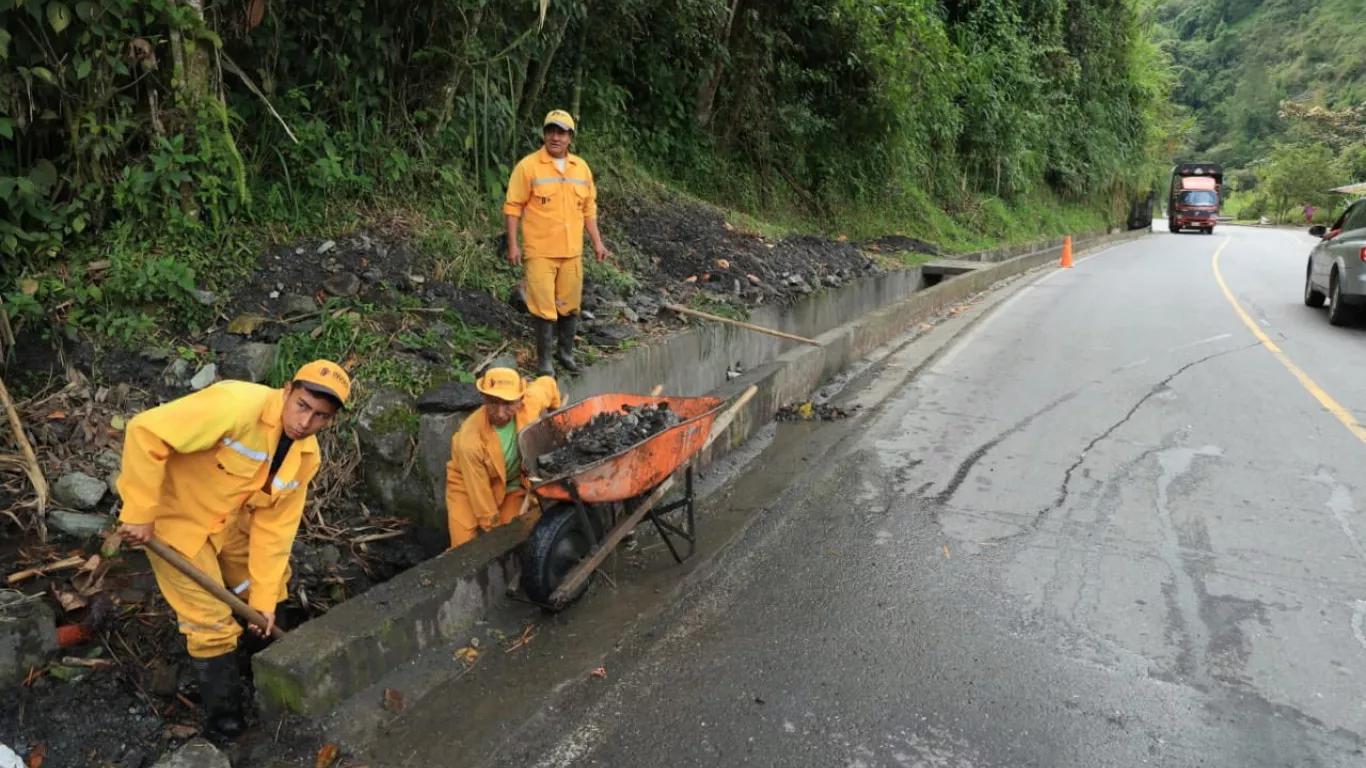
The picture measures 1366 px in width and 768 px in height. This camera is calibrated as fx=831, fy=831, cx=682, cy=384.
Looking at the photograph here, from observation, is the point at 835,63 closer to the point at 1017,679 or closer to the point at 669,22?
the point at 669,22

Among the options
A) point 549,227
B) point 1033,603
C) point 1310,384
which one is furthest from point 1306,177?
point 1033,603

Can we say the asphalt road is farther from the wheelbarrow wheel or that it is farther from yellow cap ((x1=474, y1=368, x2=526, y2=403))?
yellow cap ((x1=474, y1=368, x2=526, y2=403))

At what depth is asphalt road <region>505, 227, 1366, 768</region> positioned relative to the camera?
9.71 feet

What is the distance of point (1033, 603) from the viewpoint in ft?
12.7

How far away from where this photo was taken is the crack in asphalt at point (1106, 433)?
496cm

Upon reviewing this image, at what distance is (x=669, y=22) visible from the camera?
10422 mm

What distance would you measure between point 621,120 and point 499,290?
4773 millimetres

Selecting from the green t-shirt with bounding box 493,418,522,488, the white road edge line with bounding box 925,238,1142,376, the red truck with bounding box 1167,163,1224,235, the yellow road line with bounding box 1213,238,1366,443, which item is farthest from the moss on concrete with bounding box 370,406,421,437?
the red truck with bounding box 1167,163,1224,235

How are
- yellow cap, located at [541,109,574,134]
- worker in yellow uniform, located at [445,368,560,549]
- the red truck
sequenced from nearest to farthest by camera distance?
worker in yellow uniform, located at [445,368,560,549]
yellow cap, located at [541,109,574,134]
the red truck

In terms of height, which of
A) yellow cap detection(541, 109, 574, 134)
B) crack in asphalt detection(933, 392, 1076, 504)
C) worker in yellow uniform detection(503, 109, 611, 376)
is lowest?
crack in asphalt detection(933, 392, 1076, 504)

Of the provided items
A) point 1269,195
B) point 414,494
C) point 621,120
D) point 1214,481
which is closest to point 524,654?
point 414,494

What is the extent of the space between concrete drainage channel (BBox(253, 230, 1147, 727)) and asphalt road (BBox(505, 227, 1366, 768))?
733 millimetres

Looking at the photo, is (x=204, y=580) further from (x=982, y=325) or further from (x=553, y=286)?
(x=982, y=325)

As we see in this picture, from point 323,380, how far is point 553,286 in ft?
9.09
